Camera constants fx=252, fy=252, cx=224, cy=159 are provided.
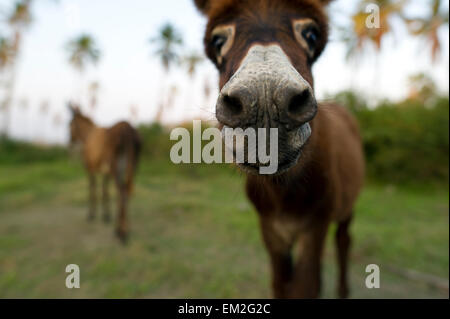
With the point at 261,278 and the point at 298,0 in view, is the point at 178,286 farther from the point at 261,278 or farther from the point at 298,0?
the point at 298,0

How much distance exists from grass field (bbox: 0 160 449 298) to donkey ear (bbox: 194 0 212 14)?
5.54 feet

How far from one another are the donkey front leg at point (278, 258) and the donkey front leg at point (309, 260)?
181mm

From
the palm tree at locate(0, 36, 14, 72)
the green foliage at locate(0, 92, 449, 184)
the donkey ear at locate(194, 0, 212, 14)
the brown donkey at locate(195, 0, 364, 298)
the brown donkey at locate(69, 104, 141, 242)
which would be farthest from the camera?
the palm tree at locate(0, 36, 14, 72)

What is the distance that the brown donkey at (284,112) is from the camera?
1.18 metres

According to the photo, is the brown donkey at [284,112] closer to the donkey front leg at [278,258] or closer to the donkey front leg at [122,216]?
the donkey front leg at [278,258]

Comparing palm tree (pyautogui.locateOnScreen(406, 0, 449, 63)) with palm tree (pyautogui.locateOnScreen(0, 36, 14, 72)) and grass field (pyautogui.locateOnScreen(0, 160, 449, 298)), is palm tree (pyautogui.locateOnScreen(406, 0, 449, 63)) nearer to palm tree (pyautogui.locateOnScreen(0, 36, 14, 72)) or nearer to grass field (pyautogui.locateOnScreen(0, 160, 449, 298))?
grass field (pyautogui.locateOnScreen(0, 160, 449, 298))

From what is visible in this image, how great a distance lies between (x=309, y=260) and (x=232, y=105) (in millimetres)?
1593

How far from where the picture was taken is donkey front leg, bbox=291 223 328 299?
2109mm

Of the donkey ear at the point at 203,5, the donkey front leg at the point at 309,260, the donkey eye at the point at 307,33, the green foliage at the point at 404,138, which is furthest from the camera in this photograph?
the green foliage at the point at 404,138

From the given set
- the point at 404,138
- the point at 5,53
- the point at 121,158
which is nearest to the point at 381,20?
the point at 404,138

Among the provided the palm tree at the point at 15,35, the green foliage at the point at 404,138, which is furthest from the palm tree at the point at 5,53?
the green foliage at the point at 404,138

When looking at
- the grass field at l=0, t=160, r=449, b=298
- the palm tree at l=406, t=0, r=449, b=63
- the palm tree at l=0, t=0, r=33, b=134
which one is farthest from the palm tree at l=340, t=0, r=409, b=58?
the palm tree at l=0, t=0, r=33, b=134
